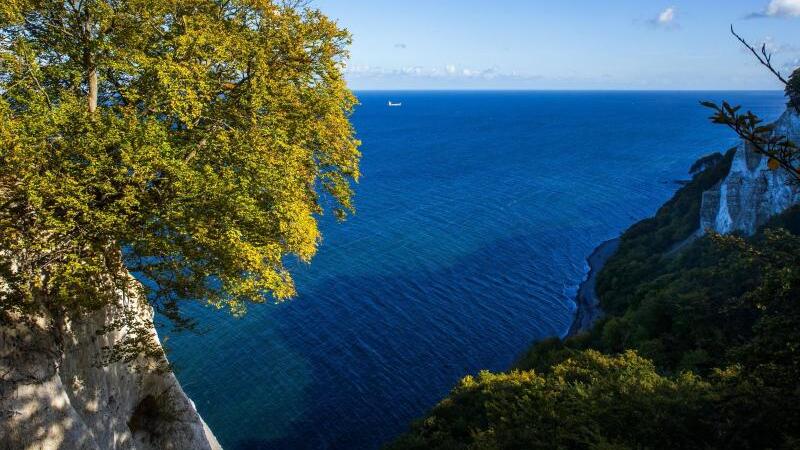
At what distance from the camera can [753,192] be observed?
56250 millimetres

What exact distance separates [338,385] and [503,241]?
44.8 m

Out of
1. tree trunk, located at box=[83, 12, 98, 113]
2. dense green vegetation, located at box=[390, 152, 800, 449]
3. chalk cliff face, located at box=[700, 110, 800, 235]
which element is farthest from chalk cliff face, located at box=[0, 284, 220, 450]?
chalk cliff face, located at box=[700, 110, 800, 235]

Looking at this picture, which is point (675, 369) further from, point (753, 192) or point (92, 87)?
point (92, 87)

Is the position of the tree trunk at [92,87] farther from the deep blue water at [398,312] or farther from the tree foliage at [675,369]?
the tree foliage at [675,369]

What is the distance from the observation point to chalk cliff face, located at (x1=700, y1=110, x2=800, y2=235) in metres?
51.6

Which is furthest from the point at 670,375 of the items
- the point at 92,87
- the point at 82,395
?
the point at 92,87

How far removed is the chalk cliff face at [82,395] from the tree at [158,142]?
1126 millimetres

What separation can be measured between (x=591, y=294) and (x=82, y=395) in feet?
206

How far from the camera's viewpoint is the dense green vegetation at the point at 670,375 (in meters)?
10.8

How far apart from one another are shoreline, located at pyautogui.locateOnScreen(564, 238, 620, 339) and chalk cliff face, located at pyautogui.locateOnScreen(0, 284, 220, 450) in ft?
151

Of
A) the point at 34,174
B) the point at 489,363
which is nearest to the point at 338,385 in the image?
the point at 489,363

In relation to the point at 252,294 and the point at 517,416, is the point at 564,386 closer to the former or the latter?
the point at 517,416

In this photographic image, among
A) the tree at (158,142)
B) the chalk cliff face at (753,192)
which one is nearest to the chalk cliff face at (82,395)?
the tree at (158,142)

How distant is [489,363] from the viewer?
50.8m
